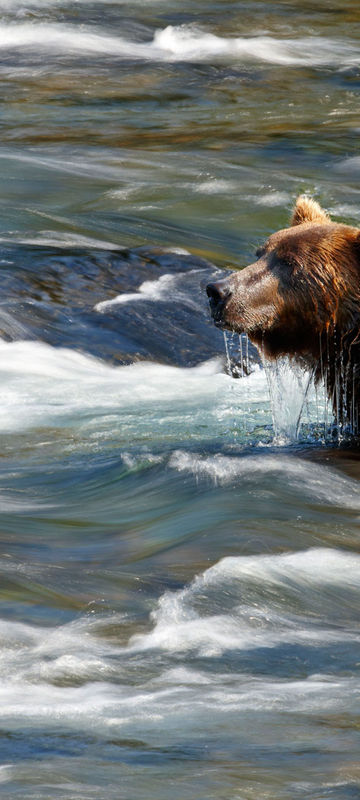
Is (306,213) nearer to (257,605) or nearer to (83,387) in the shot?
(83,387)

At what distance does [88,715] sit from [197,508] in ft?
6.46

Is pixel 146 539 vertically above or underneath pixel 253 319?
underneath

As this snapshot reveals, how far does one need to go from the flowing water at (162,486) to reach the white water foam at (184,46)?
2.84 metres

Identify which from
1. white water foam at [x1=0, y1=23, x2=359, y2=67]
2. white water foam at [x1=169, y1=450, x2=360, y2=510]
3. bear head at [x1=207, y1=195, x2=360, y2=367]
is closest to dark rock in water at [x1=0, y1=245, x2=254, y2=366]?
white water foam at [x1=169, y1=450, x2=360, y2=510]

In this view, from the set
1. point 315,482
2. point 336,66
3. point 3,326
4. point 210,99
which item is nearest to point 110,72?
point 210,99

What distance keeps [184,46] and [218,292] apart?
548 inches

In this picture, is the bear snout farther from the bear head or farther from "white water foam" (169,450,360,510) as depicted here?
"white water foam" (169,450,360,510)

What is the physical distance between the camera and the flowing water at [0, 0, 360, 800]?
3.54 meters

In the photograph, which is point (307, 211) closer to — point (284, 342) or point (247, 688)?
point (284, 342)

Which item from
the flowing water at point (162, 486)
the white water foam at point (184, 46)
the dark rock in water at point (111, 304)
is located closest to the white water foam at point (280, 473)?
the flowing water at point (162, 486)

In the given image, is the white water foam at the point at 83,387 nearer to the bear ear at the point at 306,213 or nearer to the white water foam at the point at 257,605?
the bear ear at the point at 306,213

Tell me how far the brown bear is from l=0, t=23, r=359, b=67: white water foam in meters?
12.7

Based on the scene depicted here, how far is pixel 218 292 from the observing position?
19.9ft

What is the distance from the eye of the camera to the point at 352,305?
241 inches
